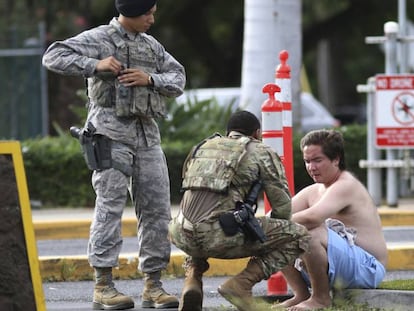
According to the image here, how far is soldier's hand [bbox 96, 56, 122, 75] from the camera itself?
680cm

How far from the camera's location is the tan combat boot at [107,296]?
22.7ft

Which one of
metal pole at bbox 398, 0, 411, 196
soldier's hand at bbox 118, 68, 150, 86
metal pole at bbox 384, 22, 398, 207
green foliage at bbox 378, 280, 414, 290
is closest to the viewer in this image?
soldier's hand at bbox 118, 68, 150, 86

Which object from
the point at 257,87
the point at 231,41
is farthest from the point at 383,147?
the point at 231,41

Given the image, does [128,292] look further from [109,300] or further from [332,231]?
[332,231]

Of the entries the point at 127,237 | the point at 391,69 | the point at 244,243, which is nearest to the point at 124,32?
the point at 244,243

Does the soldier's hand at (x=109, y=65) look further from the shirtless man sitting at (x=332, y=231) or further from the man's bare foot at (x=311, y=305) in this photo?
the man's bare foot at (x=311, y=305)

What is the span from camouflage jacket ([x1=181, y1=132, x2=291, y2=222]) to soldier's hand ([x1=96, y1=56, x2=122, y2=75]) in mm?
720

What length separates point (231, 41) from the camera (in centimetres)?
3588

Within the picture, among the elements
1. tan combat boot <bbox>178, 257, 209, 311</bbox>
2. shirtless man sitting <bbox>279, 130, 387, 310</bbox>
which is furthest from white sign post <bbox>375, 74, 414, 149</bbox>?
tan combat boot <bbox>178, 257, 209, 311</bbox>

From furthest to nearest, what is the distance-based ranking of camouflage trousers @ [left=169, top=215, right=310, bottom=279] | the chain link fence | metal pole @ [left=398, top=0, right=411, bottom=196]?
the chain link fence < metal pole @ [left=398, top=0, right=411, bottom=196] < camouflage trousers @ [left=169, top=215, right=310, bottom=279]

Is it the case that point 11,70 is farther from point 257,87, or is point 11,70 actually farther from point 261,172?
point 261,172

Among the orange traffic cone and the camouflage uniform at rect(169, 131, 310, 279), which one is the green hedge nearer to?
the orange traffic cone

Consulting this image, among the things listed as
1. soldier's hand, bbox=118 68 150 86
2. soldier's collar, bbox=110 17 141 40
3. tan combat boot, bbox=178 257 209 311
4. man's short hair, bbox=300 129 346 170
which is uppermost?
soldier's collar, bbox=110 17 141 40

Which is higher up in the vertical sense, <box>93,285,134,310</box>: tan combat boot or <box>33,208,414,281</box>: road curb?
<box>93,285,134,310</box>: tan combat boot
